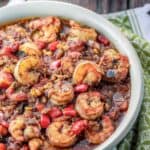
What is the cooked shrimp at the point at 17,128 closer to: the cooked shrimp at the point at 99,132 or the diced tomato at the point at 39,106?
the diced tomato at the point at 39,106

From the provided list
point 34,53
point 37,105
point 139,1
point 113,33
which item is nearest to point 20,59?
point 34,53

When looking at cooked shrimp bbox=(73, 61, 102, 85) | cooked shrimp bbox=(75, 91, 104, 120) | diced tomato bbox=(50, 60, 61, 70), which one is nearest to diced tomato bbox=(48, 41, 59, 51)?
diced tomato bbox=(50, 60, 61, 70)

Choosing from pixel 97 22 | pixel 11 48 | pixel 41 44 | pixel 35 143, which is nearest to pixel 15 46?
pixel 11 48

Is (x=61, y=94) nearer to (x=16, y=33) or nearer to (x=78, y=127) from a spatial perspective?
(x=78, y=127)

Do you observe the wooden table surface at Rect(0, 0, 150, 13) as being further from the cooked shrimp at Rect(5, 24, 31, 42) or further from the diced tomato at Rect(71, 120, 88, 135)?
the diced tomato at Rect(71, 120, 88, 135)

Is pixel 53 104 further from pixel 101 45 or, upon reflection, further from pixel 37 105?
pixel 101 45

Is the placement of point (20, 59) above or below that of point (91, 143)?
above
